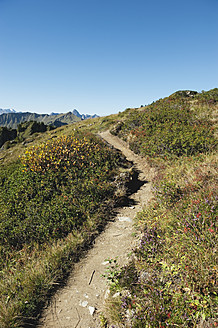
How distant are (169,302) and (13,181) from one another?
34.2 ft

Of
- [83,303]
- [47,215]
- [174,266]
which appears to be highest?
[47,215]

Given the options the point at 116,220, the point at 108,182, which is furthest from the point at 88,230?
the point at 108,182

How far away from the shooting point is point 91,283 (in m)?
4.87

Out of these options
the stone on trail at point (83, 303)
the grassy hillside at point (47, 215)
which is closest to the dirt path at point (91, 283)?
the stone on trail at point (83, 303)

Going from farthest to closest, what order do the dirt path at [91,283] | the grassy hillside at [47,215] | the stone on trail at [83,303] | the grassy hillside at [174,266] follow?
the grassy hillside at [47,215], the stone on trail at [83,303], the dirt path at [91,283], the grassy hillside at [174,266]

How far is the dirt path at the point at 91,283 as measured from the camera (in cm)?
396

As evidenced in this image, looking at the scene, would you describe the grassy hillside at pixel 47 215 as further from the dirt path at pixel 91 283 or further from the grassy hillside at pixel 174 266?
the grassy hillside at pixel 174 266

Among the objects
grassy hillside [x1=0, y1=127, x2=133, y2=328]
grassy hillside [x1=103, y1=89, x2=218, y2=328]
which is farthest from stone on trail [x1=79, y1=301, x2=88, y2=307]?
grassy hillside [x1=0, y1=127, x2=133, y2=328]

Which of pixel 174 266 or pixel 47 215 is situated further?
pixel 47 215

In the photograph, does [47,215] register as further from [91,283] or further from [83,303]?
[83,303]

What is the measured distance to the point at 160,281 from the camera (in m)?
4.02

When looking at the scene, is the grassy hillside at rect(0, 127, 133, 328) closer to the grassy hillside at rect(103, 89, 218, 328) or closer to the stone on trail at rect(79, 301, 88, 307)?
the stone on trail at rect(79, 301, 88, 307)

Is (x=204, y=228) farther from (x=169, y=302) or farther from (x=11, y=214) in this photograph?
(x=11, y=214)

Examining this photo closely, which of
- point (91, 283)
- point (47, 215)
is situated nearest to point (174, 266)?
point (91, 283)
